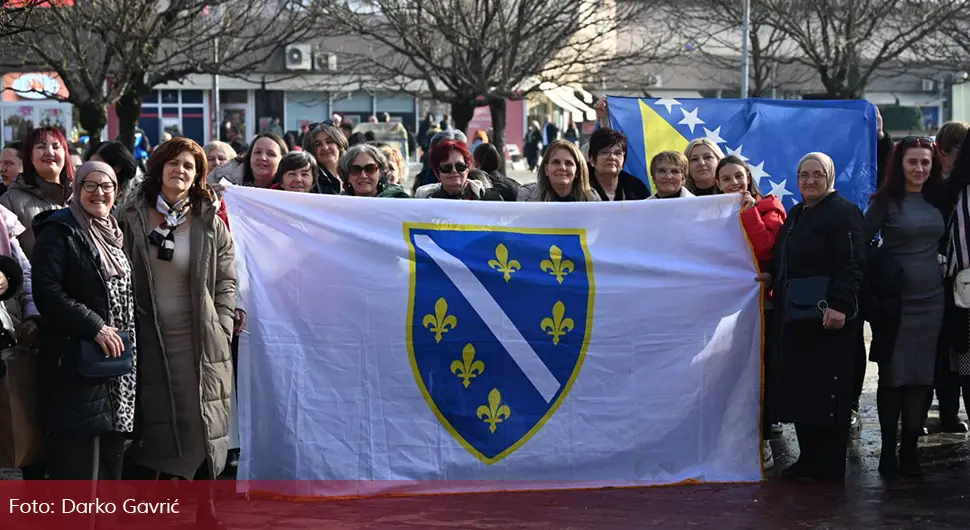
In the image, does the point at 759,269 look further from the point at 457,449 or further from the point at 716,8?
the point at 716,8

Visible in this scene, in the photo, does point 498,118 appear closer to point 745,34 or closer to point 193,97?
point 745,34

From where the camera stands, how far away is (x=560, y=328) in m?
6.87

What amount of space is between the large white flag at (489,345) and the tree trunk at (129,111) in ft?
40.4

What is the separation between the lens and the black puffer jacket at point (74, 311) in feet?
19.1

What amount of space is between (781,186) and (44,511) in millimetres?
6143

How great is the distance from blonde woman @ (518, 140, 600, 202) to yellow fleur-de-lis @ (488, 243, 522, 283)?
0.92 m

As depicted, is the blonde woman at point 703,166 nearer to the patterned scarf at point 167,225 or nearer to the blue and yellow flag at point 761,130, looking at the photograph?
the blue and yellow flag at point 761,130

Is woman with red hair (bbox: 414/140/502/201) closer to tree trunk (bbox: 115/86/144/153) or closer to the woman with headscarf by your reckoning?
the woman with headscarf

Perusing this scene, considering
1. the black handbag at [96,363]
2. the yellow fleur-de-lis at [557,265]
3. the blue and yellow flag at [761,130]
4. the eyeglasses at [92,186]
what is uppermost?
the blue and yellow flag at [761,130]

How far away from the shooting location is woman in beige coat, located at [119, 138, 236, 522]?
20.1 feet

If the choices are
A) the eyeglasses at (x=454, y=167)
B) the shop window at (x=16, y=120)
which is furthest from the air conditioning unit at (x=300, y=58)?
the eyeglasses at (x=454, y=167)

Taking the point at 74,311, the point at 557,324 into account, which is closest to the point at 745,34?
the point at 557,324

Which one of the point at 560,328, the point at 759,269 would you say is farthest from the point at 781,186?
the point at 560,328

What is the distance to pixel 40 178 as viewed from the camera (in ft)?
24.7
